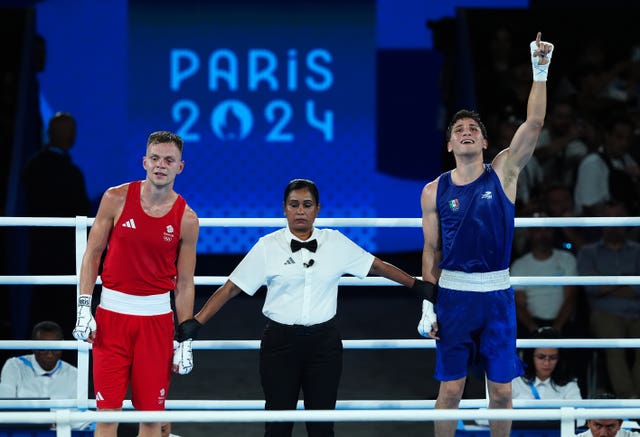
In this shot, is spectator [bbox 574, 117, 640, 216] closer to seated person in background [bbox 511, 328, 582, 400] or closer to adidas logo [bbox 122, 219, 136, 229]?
seated person in background [bbox 511, 328, 582, 400]

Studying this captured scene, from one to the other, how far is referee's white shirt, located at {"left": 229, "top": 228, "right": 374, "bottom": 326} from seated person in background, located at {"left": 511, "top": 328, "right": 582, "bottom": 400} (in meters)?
2.26

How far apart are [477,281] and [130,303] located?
1.41 m

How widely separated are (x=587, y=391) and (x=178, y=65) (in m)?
5.59

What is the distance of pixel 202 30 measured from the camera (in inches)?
467

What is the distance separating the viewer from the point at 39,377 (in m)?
7.20

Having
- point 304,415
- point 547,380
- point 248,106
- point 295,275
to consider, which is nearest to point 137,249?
point 295,275

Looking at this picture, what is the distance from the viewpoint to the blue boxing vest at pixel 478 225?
4883 millimetres

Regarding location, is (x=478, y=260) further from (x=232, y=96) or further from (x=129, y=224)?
(x=232, y=96)

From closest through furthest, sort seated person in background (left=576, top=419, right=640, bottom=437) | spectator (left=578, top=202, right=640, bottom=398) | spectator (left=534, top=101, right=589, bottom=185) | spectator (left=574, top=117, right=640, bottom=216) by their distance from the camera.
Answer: seated person in background (left=576, top=419, right=640, bottom=437)
spectator (left=578, top=202, right=640, bottom=398)
spectator (left=574, top=117, right=640, bottom=216)
spectator (left=534, top=101, right=589, bottom=185)

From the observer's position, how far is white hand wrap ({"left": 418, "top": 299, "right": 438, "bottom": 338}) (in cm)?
492

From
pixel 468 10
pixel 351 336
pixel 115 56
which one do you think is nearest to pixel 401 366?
pixel 351 336

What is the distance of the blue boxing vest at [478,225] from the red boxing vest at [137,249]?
44.9 inches

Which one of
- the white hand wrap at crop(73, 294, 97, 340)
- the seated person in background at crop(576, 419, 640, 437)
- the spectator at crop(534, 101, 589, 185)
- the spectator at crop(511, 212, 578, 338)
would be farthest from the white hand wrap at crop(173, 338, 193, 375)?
the spectator at crop(534, 101, 589, 185)

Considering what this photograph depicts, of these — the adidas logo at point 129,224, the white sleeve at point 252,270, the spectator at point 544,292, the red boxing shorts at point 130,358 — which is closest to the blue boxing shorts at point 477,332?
the white sleeve at point 252,270
